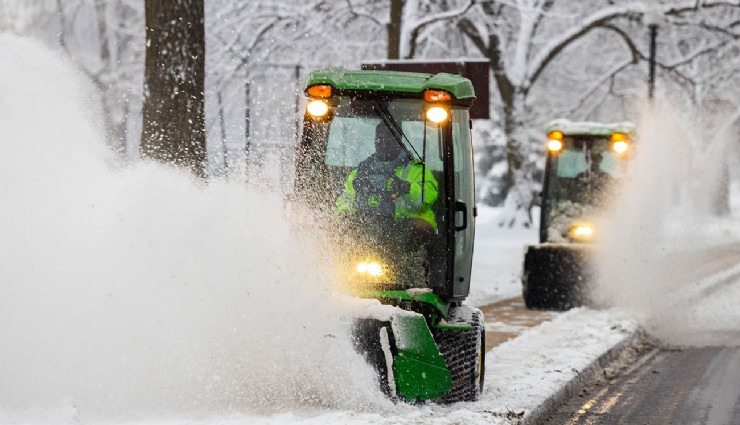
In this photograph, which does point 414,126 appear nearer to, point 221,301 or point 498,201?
point 221,301

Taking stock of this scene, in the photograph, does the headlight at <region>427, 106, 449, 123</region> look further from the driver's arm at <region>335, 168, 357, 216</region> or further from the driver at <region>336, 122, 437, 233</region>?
the driver's arm at <region>335, 168, 357, 216</region>

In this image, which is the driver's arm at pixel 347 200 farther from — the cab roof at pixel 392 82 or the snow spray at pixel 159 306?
the cab roof at pixel 392 82

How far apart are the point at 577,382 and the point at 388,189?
252cm

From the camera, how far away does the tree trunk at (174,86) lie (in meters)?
10.6

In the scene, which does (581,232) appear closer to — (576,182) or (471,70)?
(576,182)

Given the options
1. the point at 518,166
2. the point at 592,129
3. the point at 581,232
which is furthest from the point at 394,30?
the point at 518,166

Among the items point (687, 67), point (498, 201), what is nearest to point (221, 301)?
point (687, 67)

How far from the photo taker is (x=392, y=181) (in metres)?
7.46

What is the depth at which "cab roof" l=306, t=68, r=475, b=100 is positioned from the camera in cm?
730

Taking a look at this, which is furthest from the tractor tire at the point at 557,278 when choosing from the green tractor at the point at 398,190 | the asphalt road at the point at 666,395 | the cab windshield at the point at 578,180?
the green tractor at the point at 398,190

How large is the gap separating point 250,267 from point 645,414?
291 centimetres

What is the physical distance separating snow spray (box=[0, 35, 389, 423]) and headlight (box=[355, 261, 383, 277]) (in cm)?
32

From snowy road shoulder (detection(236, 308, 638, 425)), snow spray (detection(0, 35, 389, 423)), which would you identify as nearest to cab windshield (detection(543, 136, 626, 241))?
snowy road shoulder (detection(236, 308, 638, 425))

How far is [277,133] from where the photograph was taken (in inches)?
311
